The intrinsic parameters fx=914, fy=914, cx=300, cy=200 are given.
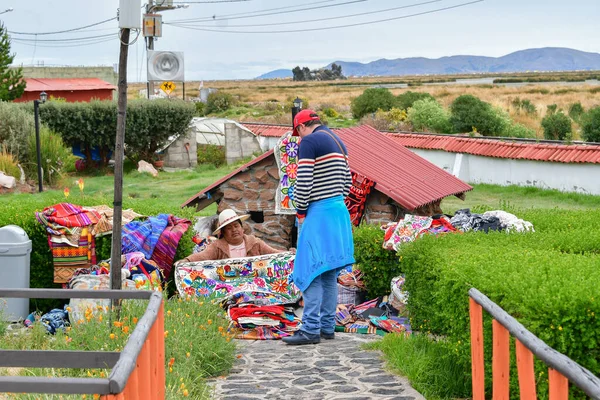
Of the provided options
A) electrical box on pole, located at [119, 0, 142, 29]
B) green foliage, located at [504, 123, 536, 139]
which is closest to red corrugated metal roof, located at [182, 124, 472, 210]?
electrical box on pole, located at [119, 0, 142, 29]

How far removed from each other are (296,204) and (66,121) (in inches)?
900

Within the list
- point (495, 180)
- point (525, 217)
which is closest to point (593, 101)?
point (495, 180)

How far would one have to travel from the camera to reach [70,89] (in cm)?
5378

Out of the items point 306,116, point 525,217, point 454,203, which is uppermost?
point 306,116

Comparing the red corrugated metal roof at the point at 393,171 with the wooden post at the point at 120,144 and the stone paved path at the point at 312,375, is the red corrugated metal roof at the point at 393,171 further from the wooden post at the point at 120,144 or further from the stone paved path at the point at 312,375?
the wooden post at the point at 120,144

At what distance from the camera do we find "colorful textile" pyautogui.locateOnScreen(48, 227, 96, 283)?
9.73 metres

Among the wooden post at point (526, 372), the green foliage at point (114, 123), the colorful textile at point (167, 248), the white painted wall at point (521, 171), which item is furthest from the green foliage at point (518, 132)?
the wooden post at point (526, 372)

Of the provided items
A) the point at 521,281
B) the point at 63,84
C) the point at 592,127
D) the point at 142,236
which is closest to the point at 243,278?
the point at 142,236

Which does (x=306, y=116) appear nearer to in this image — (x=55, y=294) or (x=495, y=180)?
(x=55, y=294)

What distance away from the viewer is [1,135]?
2662 cm

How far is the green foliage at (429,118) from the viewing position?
34.0 metres

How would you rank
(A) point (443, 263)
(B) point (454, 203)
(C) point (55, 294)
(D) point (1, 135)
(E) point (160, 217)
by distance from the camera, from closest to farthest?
(C) point (55, 294), (A) point (443, 263), (E) point (160, 217), (B) point (454, 203), (D) point (1, 135)

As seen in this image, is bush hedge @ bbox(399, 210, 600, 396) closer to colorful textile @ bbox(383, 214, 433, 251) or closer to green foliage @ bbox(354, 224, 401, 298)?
colorful textile @ bbox(383, 214, 433, 251)

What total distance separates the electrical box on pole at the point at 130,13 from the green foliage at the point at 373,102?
124ft
